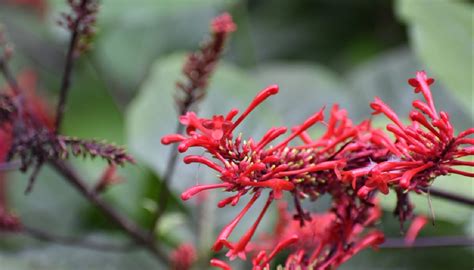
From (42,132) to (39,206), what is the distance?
596 millimetres

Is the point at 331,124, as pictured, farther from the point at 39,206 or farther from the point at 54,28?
the point at 54,28

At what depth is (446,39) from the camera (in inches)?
37.9

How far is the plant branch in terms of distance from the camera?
764mm

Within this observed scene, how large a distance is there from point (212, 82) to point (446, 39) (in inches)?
14.7

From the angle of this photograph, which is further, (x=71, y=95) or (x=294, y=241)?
(x=71, y=95)

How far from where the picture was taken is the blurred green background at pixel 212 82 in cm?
97

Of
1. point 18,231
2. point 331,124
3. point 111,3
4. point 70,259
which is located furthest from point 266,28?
point 331,124

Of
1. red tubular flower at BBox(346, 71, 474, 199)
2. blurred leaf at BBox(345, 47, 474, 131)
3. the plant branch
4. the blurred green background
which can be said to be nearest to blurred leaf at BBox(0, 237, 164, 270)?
the blurred green background

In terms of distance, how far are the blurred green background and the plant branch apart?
0.22ft

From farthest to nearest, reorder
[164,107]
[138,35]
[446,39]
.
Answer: [138,35]
[164,107]
[446,39]

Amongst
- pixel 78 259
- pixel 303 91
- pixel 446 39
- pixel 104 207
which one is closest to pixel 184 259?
pixel 104 207

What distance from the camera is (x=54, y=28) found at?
135 cm

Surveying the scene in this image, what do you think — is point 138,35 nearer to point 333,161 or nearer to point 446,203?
point 446,203

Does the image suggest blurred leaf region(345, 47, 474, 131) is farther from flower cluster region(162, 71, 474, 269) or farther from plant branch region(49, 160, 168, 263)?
flower cluster region(162, 71, 474, 269)
